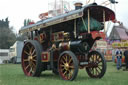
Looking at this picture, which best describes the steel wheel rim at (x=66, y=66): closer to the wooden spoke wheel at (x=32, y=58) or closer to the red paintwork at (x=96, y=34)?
the red paintwork at (x=96, y=34)

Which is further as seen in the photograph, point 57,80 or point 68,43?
point 68,43

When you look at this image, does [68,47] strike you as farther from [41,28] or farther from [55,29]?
[41,28]

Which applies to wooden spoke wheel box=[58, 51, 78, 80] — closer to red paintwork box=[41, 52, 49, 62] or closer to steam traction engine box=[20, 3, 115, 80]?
steam traction engine box=[20, 3, 115, 80]

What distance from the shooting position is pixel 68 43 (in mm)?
7684

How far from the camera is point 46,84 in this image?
247 inches

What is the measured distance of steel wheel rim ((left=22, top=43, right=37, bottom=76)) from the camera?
8.77 metres

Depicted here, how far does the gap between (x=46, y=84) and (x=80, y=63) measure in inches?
70.8

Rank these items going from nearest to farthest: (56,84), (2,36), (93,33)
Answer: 1. (56,84)
2. (93,33)
3. (2,36)

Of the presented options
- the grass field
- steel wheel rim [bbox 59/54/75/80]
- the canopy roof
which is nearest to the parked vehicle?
the grass field

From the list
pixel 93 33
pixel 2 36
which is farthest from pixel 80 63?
pixel 2 36

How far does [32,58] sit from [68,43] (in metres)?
1.90

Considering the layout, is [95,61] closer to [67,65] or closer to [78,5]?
[67,65]

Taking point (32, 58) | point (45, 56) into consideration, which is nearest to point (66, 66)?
point (45, 56)

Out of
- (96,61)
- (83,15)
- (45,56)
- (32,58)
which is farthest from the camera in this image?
(32,58)
